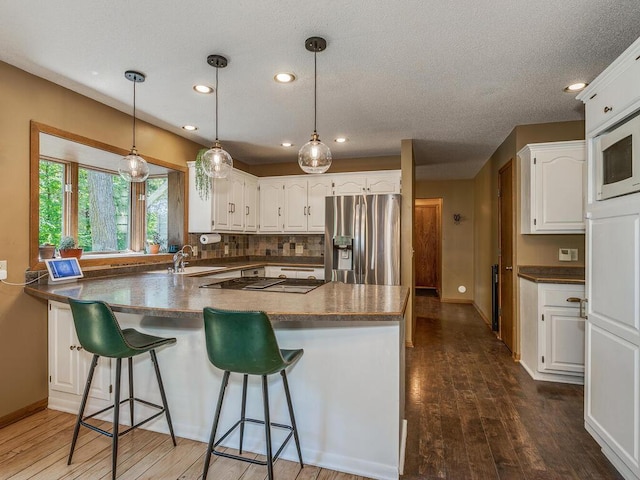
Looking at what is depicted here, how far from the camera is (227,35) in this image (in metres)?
2.03

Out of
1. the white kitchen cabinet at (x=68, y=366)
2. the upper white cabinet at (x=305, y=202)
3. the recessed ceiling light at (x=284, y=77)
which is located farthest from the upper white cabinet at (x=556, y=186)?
the white kitchen cabinet at (x=68, y=366)

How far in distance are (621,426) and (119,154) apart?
407 cm

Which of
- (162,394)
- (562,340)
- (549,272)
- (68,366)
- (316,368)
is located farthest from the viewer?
(549,272)

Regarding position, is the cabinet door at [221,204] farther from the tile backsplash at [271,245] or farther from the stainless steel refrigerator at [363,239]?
the stainless steel refrigerator at [363,239]

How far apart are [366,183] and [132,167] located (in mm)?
2854

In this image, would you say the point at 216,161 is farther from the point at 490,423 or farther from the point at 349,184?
the point at 490,423

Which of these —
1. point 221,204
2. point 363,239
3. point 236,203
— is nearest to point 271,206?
point 236,203

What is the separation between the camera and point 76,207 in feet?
10.7

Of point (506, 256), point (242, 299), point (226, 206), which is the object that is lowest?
point (242, 299)

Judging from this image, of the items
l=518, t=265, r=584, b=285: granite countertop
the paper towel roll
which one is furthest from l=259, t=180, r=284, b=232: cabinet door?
l=518, t=265, r=584, b=285: granite countertop

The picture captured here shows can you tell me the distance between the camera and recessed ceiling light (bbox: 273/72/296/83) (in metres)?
2.50

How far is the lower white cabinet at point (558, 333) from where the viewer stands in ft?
9.81

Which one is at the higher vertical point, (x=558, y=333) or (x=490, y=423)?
(x=558, y=333)

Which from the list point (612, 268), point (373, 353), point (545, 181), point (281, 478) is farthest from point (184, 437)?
point (545, 181)
